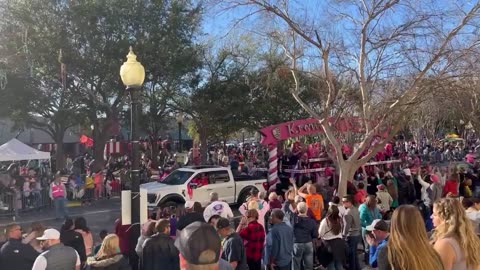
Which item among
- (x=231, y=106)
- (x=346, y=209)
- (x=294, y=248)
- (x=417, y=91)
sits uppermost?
(x=231, y=106)

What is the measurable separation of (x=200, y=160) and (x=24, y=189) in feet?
42.0

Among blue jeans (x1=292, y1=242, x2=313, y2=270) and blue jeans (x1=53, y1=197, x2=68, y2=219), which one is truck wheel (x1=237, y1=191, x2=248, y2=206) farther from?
blue jeans (x1=292, y1=242, x2=313, y2=270)

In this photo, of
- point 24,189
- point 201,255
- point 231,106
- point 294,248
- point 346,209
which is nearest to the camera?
point 201,255

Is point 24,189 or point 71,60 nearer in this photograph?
point 24,189

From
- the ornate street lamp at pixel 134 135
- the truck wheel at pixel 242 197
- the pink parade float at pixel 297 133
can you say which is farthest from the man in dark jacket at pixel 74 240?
the truck wheel at pixel 242 197

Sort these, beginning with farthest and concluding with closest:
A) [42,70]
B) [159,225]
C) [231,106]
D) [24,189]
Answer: [231,106]
[42,70]
[24,189]
[159,225]

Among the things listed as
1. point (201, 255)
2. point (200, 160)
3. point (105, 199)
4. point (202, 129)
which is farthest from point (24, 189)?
point (201, 255)

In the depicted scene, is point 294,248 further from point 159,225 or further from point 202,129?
point 202,129

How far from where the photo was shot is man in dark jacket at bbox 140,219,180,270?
628 centimetres

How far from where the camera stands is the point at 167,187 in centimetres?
1595

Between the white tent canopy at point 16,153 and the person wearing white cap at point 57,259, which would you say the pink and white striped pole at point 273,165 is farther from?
the person wearing white cap at point 57,259

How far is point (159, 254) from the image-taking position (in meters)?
6.27

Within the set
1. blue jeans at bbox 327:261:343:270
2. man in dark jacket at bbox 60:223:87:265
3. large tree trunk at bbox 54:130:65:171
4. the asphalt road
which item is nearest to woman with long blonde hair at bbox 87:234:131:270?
man in dark jacket at bbox 60:223:87:265

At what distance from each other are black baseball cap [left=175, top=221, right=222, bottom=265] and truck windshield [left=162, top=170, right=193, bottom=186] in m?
13.4
